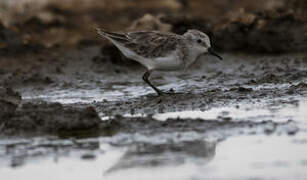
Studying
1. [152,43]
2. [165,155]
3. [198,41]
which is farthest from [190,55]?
[165,155]

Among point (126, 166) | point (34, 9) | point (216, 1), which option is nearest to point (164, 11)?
point (216, 1)

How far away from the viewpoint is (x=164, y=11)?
16.2 meters

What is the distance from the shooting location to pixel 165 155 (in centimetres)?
634

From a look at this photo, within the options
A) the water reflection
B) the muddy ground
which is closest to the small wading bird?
the muddy ground

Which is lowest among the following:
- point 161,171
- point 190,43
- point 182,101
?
point 161,171

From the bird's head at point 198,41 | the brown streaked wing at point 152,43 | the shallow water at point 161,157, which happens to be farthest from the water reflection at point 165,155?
the bird's head at point 198,41

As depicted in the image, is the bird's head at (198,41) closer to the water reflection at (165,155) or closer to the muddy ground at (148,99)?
the muddy ground at (148,99)

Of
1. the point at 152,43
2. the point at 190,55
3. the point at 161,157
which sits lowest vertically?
the point at 161,157

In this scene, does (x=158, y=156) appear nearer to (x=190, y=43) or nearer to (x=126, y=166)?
(x=126, y=166)

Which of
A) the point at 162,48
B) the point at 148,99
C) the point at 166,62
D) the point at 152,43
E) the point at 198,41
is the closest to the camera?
the point at 148,99

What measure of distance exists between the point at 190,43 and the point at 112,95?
52.2 inches

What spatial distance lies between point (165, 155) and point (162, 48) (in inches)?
121

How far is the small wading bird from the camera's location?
9156 mm

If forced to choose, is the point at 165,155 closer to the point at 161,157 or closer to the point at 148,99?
the point at 161,157
